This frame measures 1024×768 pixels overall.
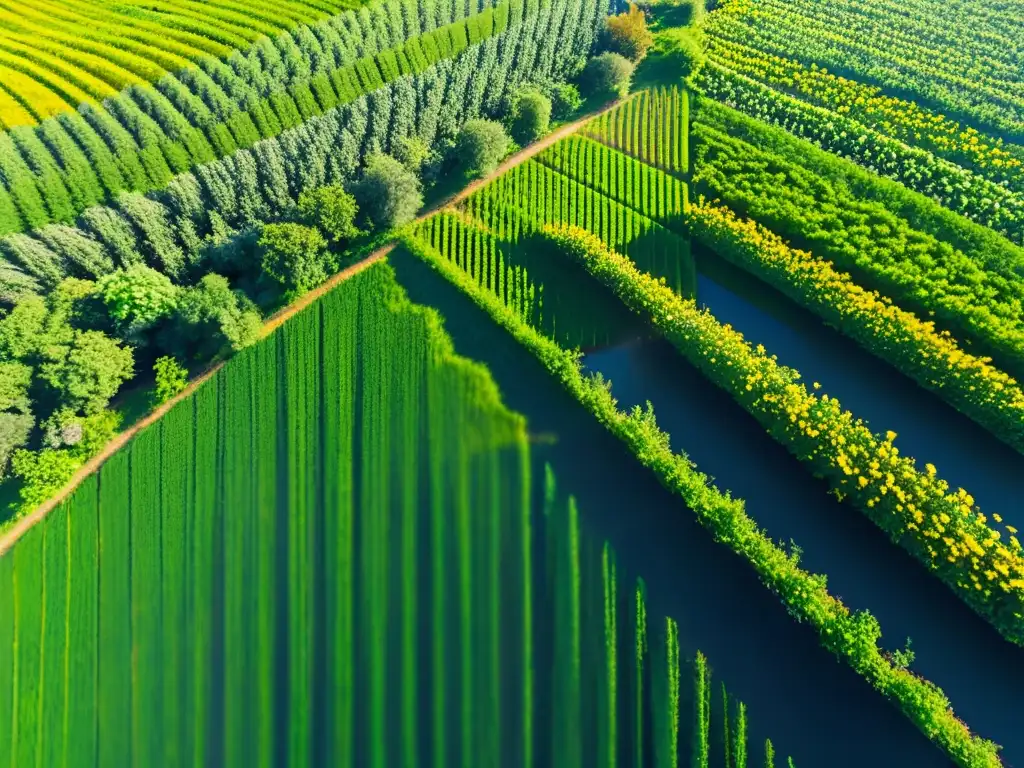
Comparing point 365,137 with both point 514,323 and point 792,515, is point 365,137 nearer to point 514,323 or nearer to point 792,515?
point 514,323

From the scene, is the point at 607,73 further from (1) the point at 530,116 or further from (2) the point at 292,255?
(2) the point at 292,255

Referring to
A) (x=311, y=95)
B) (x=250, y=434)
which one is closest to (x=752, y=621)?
(x=250, y=434)

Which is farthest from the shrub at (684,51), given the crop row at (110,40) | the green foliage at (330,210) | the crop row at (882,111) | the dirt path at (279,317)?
the green foliage at (330,210)

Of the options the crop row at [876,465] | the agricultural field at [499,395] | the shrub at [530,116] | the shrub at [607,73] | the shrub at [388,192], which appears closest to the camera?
the crop row at [876,465]

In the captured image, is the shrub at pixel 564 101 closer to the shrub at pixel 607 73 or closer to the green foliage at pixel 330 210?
the shrub at pixel 607 73

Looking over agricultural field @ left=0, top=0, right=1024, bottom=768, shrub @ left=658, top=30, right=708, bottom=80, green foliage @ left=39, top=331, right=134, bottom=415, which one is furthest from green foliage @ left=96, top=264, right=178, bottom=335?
shrub @ left=658, top=30, right=708, bottom=80

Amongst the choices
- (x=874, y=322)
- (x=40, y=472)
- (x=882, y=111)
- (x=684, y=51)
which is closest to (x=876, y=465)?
(x=874, y=322)
